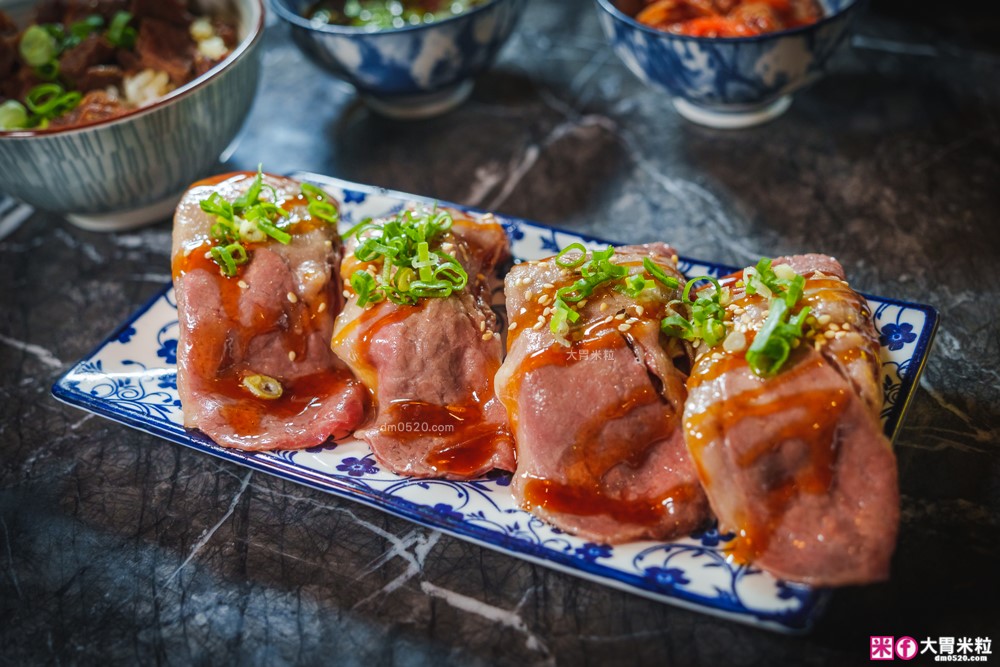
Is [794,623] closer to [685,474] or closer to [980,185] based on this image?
[685,474]

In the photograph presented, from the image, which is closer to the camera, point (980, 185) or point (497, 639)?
point (497, 639)

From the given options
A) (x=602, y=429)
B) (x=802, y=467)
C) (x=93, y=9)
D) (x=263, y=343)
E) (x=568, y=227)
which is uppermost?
(x=93, y=9)

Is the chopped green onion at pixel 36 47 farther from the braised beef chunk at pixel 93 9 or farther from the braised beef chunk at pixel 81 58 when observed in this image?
the braised beef chunk at pixel 93 9

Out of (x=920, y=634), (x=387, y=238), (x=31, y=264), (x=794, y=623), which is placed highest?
(x=387, y=238)

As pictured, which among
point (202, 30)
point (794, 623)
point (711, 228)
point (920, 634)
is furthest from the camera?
point (202, 30)

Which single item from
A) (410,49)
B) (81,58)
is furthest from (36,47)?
(410,49)

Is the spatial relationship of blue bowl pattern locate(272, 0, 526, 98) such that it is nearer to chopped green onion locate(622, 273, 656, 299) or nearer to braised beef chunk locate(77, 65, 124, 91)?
braised beef chunk locate(77, 65, 124, 91)

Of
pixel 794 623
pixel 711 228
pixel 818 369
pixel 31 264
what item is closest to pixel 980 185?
pixel 711 228

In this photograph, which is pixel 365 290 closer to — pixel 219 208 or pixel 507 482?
pixel 219 208
